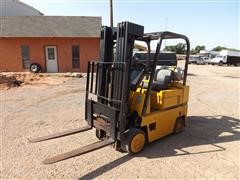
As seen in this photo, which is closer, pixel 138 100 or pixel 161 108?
pixel 138 100

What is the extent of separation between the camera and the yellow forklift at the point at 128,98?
13.2 feet

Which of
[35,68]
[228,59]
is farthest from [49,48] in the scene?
[228,59]

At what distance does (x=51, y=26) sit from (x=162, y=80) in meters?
16.2

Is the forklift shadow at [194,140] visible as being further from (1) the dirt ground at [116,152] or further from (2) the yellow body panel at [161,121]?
(2) the yellow body panel at [161,121]

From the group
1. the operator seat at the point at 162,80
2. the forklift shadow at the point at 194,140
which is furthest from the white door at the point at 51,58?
the operator seat at the point at 162,80

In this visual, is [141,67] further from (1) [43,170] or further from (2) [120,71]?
(1) [43,170]

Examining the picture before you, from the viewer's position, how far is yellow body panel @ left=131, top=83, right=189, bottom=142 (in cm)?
439

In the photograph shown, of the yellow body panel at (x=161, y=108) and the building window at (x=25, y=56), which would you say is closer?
the yellow body panel at (x=161, y=108)

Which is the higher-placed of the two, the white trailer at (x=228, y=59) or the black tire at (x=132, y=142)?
the white trailer at (x=228, y=59)

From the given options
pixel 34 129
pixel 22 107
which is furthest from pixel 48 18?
pixel 34 129

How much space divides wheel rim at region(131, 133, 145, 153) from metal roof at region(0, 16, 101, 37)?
14562 millimetres

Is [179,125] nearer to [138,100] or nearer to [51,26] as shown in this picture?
[138,100]

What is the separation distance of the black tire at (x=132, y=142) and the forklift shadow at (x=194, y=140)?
13 centimetres

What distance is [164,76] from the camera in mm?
5074
